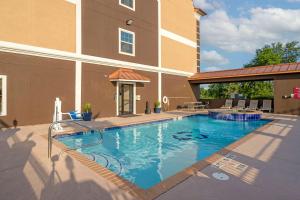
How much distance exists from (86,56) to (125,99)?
Answer: 477cm

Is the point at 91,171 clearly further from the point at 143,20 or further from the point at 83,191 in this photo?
the point at 143,20

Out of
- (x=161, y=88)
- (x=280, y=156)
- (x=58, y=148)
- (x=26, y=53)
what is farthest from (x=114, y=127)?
(x=161, y=88)

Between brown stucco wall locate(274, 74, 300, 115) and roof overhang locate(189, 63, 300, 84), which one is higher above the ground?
roof overhang locate(189, 63, 300, 84)

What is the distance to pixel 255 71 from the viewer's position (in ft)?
57.6

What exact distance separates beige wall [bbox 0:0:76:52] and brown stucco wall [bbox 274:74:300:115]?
53.8ft

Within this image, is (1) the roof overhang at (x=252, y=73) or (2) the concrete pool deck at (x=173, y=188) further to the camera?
(1) the roof overhang at (x=252, y=73)

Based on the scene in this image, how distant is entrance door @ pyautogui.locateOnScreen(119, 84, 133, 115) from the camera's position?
15.5 metres

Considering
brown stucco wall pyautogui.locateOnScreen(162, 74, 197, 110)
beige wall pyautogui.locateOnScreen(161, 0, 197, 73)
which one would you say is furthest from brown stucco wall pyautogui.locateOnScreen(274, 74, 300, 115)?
beige wall pyautogui.locateOnScreen(161, 0, 197, 73)

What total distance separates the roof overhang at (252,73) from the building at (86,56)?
3.53m

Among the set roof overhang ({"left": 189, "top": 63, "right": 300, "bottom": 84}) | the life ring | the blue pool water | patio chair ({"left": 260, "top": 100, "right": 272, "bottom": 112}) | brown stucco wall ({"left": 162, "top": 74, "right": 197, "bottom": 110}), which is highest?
roof overhang ({"left": 189, "top": 63, "right": 300, "bottom": 84})

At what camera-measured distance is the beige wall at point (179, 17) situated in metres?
19.6

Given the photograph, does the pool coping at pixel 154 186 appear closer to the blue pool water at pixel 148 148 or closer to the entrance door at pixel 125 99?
the blue pool water at pixel 148 148

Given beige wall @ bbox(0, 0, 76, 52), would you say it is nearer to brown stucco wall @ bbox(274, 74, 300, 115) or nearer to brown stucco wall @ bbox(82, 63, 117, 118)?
brown stucco wall @ bbox(82, 63, 117, 118)

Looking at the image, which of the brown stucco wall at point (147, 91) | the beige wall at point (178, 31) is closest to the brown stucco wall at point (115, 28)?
the brown stucco wall at point (147, 91)
